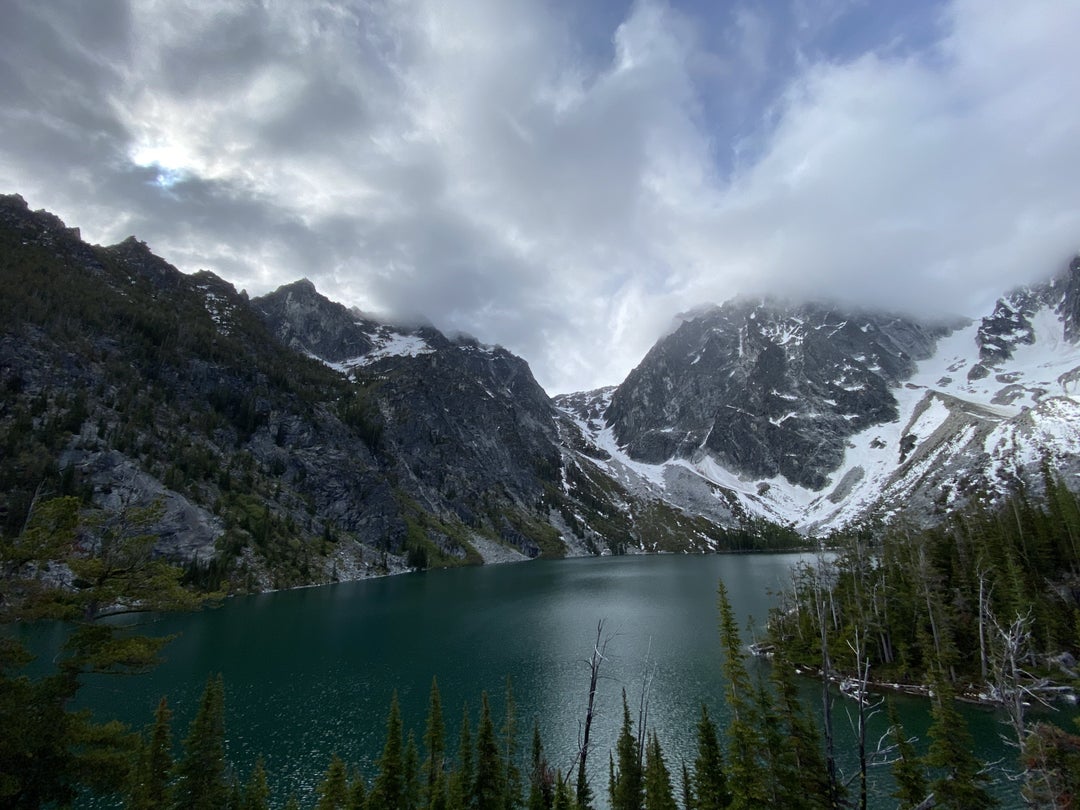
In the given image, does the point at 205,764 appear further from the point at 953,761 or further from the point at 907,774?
the point at 953,761

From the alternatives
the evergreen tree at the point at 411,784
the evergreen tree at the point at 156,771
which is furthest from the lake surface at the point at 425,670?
the evergreen tree at the point at 411,784

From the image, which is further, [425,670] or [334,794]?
[425,670]

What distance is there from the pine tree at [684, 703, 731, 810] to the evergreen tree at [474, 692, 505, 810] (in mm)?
9078

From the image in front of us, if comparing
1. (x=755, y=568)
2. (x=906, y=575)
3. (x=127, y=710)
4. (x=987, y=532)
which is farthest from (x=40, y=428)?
(x=755, y=568)

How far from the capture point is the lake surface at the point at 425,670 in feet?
130

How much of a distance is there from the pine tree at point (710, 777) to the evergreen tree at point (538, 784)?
22.8 ft

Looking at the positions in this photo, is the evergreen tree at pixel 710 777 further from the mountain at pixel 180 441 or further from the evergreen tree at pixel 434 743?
the mountain at pixel 180 441

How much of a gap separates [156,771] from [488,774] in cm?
1399

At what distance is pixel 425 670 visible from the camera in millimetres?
58531

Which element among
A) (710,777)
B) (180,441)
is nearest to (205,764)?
(710,777)

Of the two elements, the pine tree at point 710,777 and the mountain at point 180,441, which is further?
the mountain at point 180,441

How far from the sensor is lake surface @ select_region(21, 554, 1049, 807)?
39.5 m

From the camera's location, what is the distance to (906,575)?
2520 inches

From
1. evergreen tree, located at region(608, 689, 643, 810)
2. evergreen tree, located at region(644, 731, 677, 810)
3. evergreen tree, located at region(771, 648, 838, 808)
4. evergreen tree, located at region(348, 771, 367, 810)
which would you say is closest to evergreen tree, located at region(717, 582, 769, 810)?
evergreen tree, located at region(771, 648, 838, 808)
